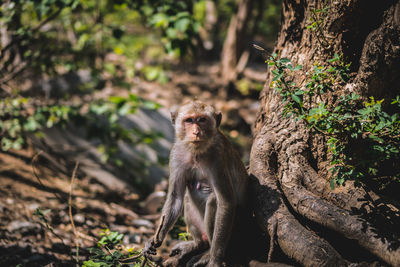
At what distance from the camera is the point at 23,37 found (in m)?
4.54

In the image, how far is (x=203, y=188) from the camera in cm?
334

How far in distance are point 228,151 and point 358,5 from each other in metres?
1.64

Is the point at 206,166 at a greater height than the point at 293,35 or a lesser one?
lesser

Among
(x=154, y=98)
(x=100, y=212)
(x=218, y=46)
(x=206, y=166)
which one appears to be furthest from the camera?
(x=218, y=46)

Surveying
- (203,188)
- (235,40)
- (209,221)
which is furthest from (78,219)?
(235,40)

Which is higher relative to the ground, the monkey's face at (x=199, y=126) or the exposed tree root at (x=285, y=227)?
the monkey's face at (x=199, y=126)

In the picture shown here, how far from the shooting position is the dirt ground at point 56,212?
3547mm

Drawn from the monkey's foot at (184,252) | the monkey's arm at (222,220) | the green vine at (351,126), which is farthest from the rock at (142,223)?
the green vine at (351,126)

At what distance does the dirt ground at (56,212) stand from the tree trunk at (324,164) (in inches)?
67.9

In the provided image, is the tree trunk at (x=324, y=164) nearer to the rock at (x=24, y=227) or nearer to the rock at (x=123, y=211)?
the rock at (x=123, y=211)

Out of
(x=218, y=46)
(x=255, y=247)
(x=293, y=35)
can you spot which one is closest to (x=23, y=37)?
(x=293, y=35)

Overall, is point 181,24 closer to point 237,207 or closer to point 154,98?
point 237,207

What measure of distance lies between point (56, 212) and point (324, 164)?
11.2 ft

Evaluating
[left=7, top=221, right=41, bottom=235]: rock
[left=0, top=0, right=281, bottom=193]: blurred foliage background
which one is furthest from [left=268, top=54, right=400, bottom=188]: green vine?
[left=7, top=221, right=41, bottom=235]: rock
